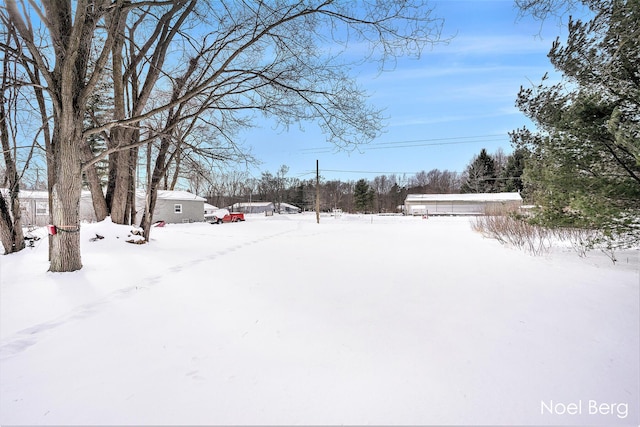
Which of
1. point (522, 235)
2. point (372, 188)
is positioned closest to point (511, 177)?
point (372, 188)

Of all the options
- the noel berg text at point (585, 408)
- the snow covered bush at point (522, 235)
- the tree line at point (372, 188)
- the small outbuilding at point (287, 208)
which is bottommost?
the noel berg text at point (585, 408)

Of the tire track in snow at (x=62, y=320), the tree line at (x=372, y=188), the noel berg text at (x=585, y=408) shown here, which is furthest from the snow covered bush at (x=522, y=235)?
the tree line at (x=372, y=188)

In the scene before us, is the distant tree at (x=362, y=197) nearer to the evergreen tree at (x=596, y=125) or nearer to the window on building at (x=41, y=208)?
the window on building at (x=41, y=208)

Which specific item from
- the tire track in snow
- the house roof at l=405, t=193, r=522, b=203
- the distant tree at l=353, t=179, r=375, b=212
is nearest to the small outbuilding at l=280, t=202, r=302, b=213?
the distant tree at l=353, t=179, r=375, b=212

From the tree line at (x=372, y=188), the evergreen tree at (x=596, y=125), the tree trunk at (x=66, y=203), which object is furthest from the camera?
the tree line at (x=372, y=188)

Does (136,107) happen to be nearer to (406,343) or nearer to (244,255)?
(244,255)

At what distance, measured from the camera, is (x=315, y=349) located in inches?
94.7

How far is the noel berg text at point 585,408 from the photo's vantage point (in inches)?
72.2

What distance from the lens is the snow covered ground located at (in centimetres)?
174

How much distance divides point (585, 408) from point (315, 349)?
6.03 feet

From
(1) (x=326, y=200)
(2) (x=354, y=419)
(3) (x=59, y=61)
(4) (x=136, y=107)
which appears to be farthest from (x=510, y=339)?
(1) (x=326, y=200)

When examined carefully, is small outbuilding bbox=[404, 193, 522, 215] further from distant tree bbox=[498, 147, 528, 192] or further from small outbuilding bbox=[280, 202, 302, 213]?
small outbuilding bbox=[280, 202, 302, 213]

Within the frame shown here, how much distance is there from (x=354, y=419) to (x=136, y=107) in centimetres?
852

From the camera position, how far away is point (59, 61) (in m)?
4.82
